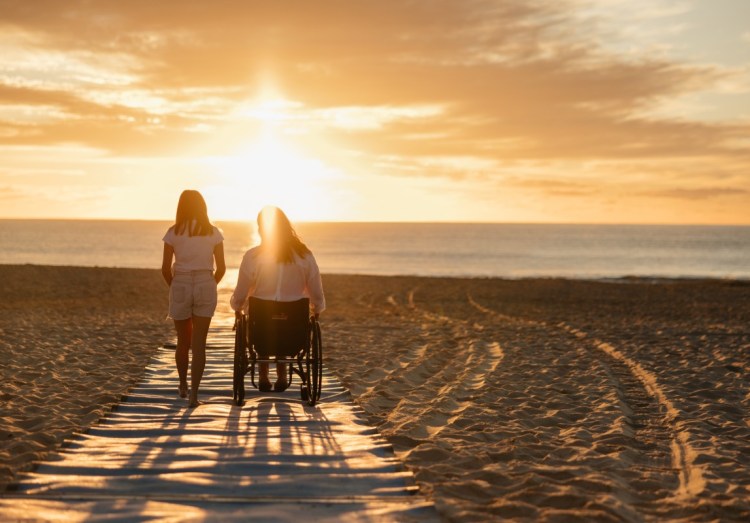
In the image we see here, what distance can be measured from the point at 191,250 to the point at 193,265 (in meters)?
0.13

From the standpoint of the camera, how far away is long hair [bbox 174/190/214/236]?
647 centimetres

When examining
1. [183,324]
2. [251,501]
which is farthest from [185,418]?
[251,501]

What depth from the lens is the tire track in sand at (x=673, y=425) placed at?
4.65 meters

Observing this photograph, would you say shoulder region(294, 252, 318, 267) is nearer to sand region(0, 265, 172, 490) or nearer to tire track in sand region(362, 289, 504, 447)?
tire track in sand region(362, 289, 504, 447)

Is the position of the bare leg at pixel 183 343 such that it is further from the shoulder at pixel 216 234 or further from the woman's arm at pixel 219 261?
the shoulder at pixel 216 234

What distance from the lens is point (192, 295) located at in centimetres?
650

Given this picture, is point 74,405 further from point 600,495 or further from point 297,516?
point 600,495

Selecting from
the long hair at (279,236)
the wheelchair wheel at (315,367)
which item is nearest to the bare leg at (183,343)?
the long hair at (279,236)

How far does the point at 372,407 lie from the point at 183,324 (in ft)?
5.77

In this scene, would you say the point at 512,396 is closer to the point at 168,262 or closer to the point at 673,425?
the point at 673,425

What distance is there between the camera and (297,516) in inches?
149

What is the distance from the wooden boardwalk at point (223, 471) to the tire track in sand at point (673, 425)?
1.67 meters

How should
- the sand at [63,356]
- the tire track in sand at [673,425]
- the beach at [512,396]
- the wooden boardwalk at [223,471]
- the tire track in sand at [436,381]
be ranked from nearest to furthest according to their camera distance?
the wooden boardwalk at [223,471] < the beach at [512,396] < the tire track in sand at [673,425] < the sand at [63,356] < the tire track in sand at [436,381]

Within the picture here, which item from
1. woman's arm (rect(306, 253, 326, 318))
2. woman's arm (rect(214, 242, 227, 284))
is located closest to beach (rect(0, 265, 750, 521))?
woman's arm (rect(306, 253, 326, 318))
